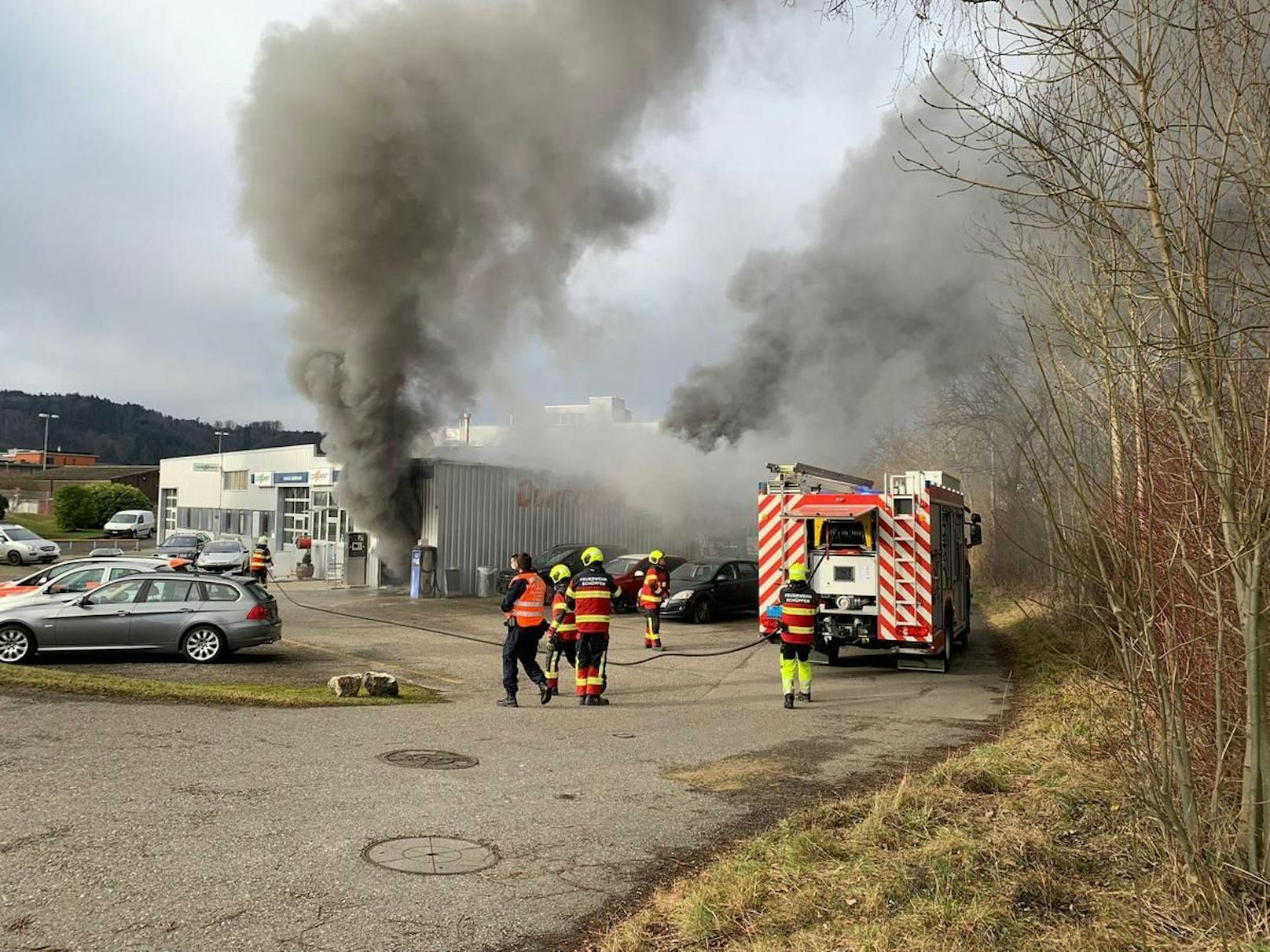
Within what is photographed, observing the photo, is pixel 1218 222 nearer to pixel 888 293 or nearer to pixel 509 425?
pixel 888 293

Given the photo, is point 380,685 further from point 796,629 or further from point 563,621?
point 796,629

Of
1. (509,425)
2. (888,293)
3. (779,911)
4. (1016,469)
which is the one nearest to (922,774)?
(779,911)

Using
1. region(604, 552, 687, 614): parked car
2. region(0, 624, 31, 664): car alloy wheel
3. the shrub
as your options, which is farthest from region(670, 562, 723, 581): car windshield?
the shrub

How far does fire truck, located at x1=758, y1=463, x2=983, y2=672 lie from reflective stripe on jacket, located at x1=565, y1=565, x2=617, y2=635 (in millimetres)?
2641

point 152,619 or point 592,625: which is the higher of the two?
point 592,625

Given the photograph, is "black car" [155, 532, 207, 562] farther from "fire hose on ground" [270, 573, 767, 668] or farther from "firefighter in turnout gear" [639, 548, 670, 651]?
"firefighter in turnout gear" [639, 548, 670, 651]

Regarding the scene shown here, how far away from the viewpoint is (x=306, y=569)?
28328 millimetres

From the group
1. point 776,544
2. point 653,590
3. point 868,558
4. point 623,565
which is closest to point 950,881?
point 868,558

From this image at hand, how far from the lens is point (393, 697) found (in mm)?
9641

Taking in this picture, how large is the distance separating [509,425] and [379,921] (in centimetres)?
2673

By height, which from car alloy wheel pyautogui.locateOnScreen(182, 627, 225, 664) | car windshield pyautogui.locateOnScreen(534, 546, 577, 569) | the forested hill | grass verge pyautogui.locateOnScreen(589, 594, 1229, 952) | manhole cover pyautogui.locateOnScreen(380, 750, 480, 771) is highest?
the forested hill

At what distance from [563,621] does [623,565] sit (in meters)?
10.8

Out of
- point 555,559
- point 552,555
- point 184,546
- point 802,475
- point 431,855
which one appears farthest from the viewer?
point 184,546

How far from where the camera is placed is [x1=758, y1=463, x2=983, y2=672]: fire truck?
38.8 ft
